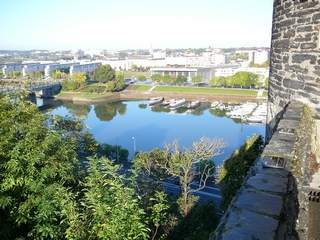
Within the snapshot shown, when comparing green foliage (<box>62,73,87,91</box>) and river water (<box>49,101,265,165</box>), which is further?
green foliage (<box>62,73,87,91</box>)

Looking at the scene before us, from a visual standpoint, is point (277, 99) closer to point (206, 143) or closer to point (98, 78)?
point (206, 143)

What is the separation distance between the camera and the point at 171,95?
2997 inches

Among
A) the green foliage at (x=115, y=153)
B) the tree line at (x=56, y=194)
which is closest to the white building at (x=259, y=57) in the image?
the green foliage at (x=115, y=153)

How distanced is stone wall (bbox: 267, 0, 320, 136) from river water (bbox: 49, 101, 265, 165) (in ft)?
81.5

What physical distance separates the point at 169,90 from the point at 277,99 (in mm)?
74716

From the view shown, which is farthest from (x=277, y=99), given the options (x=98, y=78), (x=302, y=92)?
(x=98, y=78)

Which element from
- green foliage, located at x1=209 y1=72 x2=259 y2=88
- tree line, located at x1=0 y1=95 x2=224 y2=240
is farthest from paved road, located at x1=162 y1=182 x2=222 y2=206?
green foliage, located at x1=209 y1=72 x2=259 y2=88

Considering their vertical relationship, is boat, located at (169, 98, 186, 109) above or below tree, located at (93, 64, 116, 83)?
below

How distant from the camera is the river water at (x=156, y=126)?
3762cm

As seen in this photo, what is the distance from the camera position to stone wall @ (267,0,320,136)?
155 inches

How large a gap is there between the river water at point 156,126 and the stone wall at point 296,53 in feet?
81.5

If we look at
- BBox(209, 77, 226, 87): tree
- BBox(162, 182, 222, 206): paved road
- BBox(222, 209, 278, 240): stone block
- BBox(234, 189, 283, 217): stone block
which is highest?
BBox(234, 189, 283, 217): stone block

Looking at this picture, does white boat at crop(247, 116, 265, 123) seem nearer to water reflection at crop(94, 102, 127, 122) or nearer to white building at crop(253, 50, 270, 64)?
water reflection at crop(94, 102, 127, 122)

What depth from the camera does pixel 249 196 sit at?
240cm
